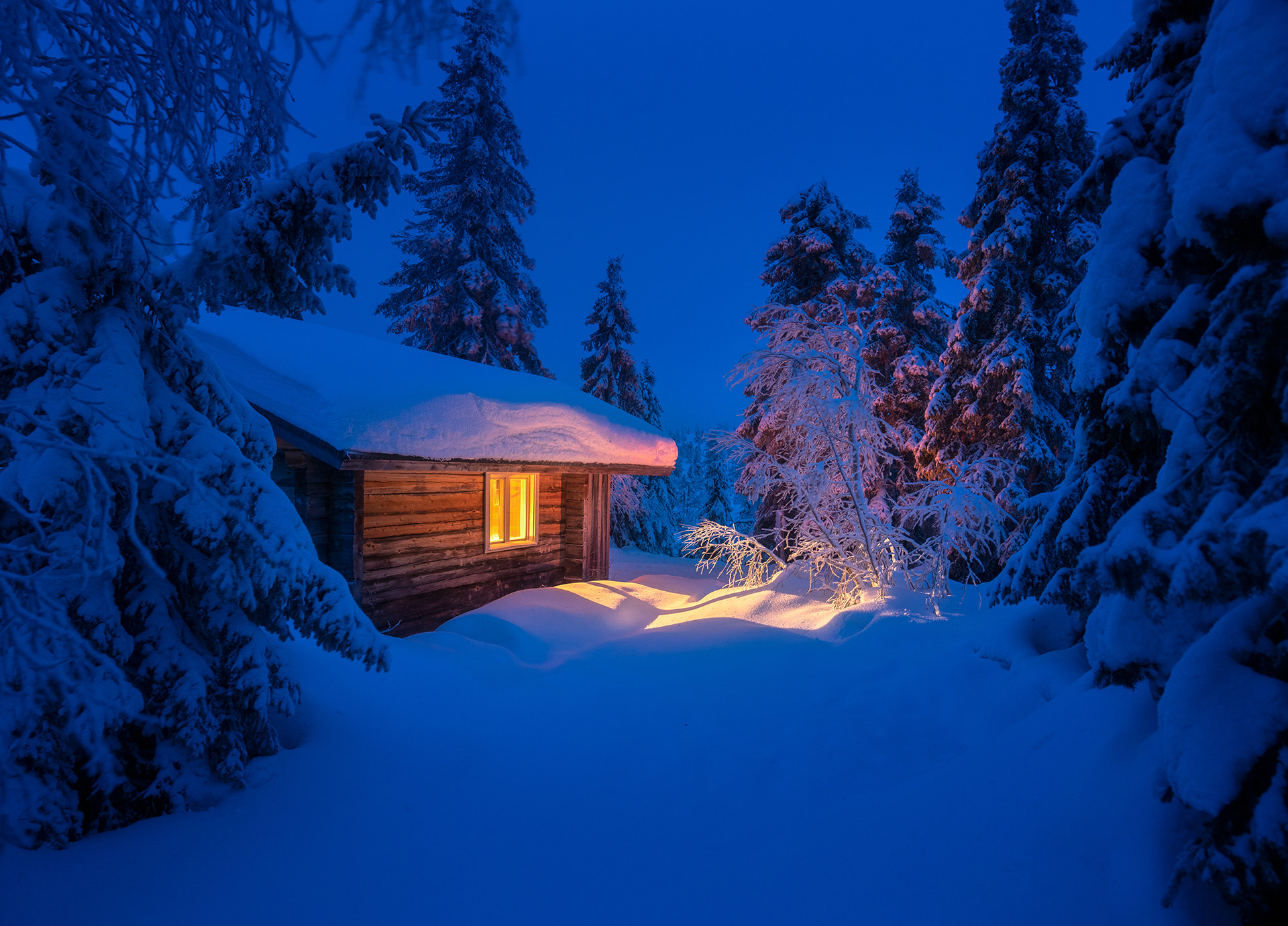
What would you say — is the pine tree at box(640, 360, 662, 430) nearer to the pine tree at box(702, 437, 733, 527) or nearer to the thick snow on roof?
the pine tree at box(702, 437, 733, 527)

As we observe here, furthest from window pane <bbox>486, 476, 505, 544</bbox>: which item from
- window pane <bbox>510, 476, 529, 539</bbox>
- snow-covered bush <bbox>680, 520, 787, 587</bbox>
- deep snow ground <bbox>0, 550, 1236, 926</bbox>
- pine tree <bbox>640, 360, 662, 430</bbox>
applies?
pine tree <bbox>640, 360, 662, 430</bbox>

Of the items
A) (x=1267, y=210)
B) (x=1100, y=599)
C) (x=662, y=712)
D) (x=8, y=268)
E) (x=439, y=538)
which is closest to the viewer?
(x=1267, y=210)

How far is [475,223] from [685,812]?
1910cm

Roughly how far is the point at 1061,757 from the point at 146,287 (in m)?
5.47

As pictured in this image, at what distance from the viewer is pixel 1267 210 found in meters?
1.78

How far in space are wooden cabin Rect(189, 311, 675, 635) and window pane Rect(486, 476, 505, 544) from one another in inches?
1.6

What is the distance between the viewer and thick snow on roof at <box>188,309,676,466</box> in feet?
22.4

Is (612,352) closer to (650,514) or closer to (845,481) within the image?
(650,514)

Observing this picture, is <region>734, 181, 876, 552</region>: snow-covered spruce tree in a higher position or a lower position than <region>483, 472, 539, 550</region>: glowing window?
higher

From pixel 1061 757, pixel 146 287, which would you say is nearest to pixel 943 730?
pixel 1061 757

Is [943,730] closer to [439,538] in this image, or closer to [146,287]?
[146,287]

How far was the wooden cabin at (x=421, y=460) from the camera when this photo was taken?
696 cm

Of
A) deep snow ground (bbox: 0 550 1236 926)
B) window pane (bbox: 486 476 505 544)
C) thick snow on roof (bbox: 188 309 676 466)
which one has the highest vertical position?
thick snow on roof (bbox: 188 309 676 466)

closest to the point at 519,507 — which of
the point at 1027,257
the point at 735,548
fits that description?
the point at 735,548
